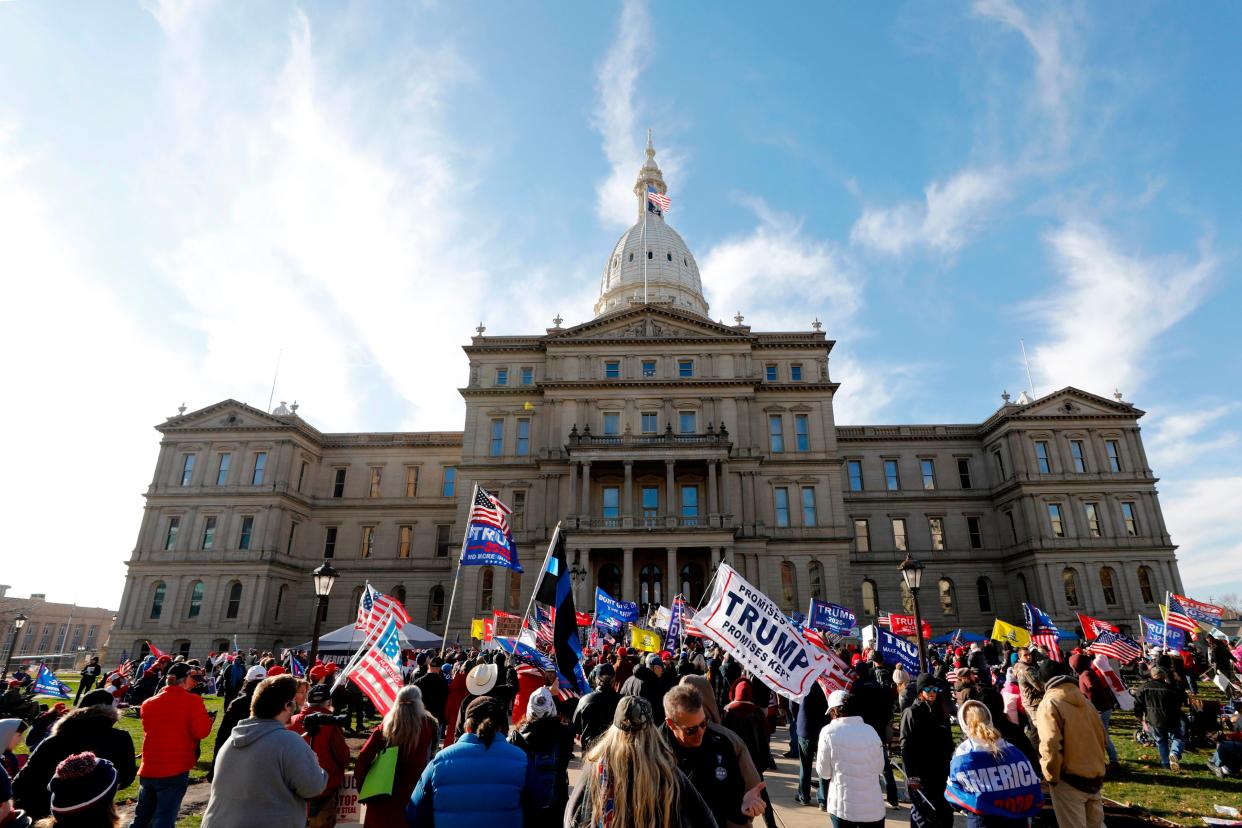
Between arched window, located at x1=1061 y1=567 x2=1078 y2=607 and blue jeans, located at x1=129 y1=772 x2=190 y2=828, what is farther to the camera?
arched window, located at x1=1061 y1=567 x2=1078 y2=607

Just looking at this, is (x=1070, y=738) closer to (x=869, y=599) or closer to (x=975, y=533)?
(x=869, y=599)

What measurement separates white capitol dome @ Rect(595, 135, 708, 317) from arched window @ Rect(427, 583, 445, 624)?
Answer: 3191cm

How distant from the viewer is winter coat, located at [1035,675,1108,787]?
23.9 ft

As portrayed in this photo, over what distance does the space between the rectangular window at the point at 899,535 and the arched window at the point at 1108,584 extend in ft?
43.4

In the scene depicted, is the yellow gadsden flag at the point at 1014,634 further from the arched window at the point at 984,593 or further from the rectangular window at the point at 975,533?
the rectangular window at the point at 975,533

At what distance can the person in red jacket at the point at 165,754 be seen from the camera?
24.0 ft

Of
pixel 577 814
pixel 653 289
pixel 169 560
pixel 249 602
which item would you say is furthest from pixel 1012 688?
pixel 653 289

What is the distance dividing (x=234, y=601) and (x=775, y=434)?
40.5m

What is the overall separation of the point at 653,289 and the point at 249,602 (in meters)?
45.8

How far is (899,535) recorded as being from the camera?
53219mm

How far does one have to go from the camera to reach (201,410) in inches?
2093

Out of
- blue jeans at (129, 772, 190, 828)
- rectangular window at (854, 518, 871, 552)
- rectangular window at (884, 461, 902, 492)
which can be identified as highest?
rectangular window at (884, 461, 902, 492)

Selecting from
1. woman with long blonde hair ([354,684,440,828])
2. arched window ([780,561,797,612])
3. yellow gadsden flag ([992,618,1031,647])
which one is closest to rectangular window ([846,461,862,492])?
arched window ([780,561,797,612])

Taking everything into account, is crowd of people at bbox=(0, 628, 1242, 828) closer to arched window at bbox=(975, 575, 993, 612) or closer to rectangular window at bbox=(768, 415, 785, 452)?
rectangular window at bbox=(768, 415, 785, 452)
